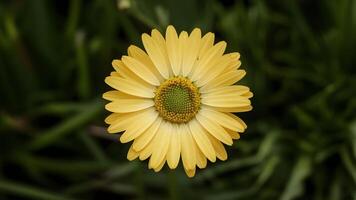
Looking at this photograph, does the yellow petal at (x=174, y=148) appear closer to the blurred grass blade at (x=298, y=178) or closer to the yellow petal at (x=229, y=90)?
the yellow petal at (x=229, y=90)

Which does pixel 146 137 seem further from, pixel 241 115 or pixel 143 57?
pixel 241 115

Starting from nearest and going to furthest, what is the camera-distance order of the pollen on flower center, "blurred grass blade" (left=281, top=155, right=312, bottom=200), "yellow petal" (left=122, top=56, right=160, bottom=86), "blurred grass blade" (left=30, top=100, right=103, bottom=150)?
"yellow petal" (left=122, top=56, right=160, bottom=86)
the pollen on flower center
"blurred grass blade" (left=281, top=155, right=312, bottom=200)
"blurred grass blade" (left=30, top=100, right=103, bottom=150)

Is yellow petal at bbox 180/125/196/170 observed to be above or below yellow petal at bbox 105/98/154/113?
below

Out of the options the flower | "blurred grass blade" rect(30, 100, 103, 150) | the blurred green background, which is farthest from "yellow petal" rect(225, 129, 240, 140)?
"blurred grass blade" rect(30, 100, 103, 150)

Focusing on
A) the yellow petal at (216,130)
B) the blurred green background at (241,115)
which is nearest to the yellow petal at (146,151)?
the yellow petal at (216,130)

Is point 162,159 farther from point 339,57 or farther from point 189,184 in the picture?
point 339,57

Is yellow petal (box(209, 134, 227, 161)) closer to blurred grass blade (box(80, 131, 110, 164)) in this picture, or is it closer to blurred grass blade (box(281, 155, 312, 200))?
blurred grass blade (box(281, 155, 312, 200))

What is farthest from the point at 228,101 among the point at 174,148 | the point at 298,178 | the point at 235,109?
the point at 298,178
